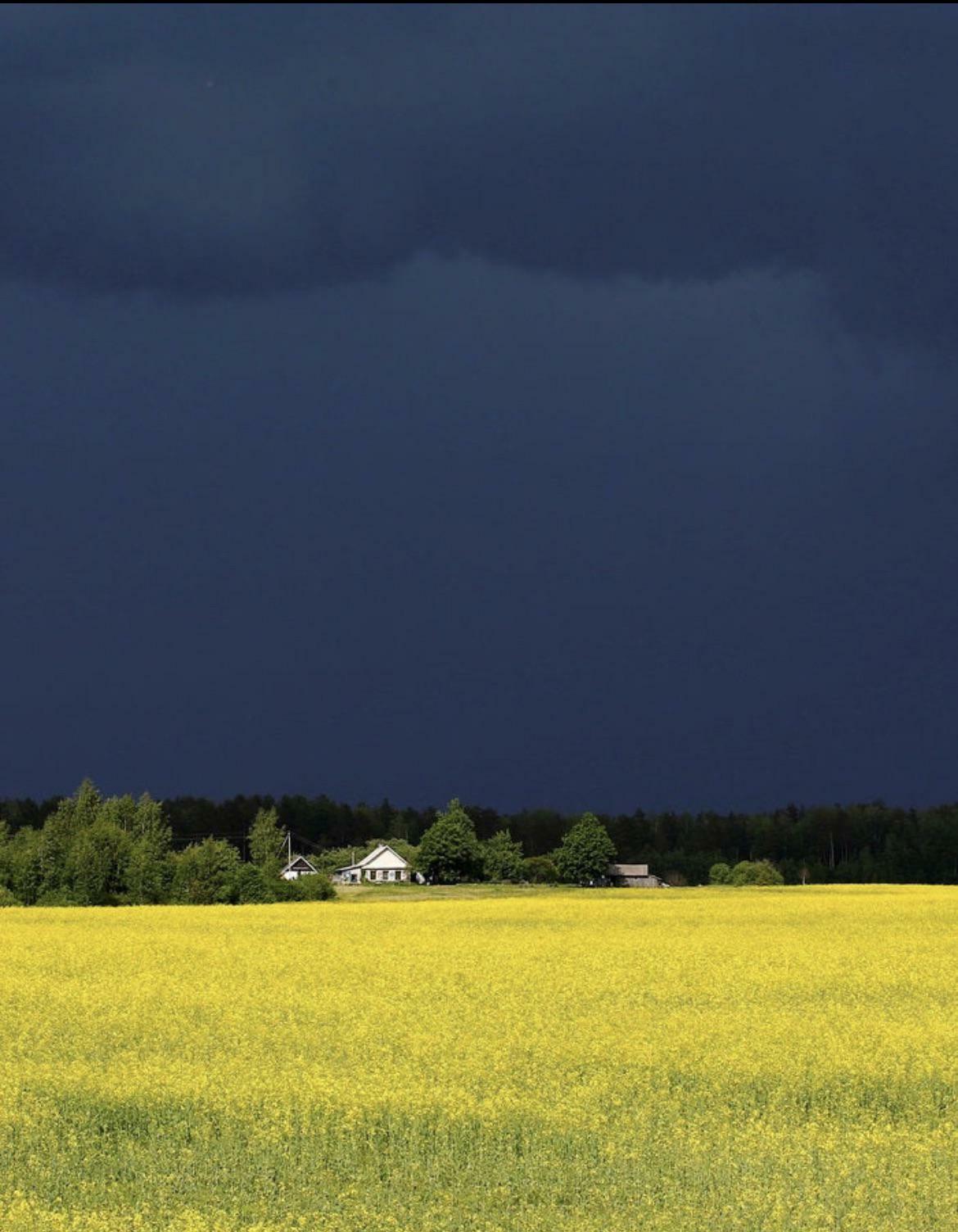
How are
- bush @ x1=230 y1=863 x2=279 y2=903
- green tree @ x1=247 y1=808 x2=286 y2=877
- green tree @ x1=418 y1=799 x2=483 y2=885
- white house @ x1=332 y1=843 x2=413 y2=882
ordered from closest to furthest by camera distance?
bush @ x1=230 y1=863 x2=279 y2=903 → green tree @ x1=418 y1=799 x2=483 y2=885 → green tree @ x1=247 y1=808 x2=286 y2=877 → white house @ x1=332 y1=843 x2=413 y2=882

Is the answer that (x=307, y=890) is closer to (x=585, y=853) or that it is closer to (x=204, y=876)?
(x=204, y=876)

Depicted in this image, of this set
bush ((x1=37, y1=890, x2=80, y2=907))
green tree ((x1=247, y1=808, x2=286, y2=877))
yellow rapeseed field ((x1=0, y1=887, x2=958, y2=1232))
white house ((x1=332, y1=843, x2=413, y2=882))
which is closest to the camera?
yellow rapeseed field ((x1=0, y1=887, x2=958, y2=1232))

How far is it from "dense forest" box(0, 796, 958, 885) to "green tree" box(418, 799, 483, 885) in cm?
6573

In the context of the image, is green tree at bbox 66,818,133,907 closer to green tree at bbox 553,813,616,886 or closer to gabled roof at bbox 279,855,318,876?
green tree at bbox 553,813,616,886

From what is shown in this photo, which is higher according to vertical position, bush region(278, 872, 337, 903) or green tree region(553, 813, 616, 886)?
green tree region(553, 813, 616, 886)

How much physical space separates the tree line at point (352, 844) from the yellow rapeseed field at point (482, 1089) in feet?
120

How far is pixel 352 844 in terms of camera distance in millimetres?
180625

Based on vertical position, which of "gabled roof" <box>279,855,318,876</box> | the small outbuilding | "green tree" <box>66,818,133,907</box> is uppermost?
"green tree" <box>66,818,133,907</box>

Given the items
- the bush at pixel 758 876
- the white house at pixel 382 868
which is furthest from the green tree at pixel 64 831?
→ the bush at pixel 758 876

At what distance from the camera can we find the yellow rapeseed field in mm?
16375

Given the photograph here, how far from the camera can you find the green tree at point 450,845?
324ft

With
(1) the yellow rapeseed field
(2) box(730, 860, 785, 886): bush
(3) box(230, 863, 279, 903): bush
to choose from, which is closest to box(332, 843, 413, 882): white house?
(2) box(730, 860, 785, 886): bush

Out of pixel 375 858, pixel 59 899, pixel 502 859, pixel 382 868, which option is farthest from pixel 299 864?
pixel 59 899

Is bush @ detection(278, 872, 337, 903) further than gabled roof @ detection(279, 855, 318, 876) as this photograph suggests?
No
